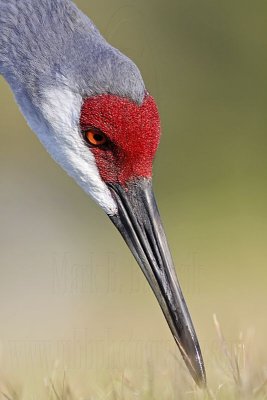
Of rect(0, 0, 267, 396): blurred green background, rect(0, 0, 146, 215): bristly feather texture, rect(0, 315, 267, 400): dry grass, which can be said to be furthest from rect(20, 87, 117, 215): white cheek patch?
rect(0, 0, 267, 396): blurred green background

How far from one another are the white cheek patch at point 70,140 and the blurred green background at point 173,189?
9.60 feet

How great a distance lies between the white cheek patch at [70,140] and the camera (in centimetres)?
539

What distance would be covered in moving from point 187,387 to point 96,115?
157cm

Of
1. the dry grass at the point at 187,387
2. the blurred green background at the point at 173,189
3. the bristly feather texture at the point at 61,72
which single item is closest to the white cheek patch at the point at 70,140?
the bristly feather texture at the point at 61,72

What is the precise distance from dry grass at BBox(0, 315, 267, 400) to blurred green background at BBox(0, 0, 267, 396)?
11.6 feet

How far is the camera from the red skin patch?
17.1 feet

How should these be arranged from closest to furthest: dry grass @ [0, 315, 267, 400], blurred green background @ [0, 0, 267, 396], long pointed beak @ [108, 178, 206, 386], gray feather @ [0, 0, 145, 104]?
dry grass @ [0, 315, 267, 400] < gray feather @ [0, 0, 145, 104] < long pointed beak @ [108, 178, 206, 386] < blurred green background @ [0, 0, 267, 396]

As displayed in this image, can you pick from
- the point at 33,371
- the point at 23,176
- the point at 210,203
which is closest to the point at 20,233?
the point at 23,176

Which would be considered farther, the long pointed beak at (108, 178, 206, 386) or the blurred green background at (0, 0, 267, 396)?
the blurred green background at (0, 0, 267, 396)

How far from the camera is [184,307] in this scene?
5355 millimetres

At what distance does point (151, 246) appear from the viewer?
17.9 feet

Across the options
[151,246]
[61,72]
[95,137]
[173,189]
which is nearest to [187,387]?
[151,246]

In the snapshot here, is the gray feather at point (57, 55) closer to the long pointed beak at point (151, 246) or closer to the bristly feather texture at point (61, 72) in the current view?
the bristly feather texture at point (61, 72)

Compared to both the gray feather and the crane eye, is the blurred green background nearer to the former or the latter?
the crane eye
